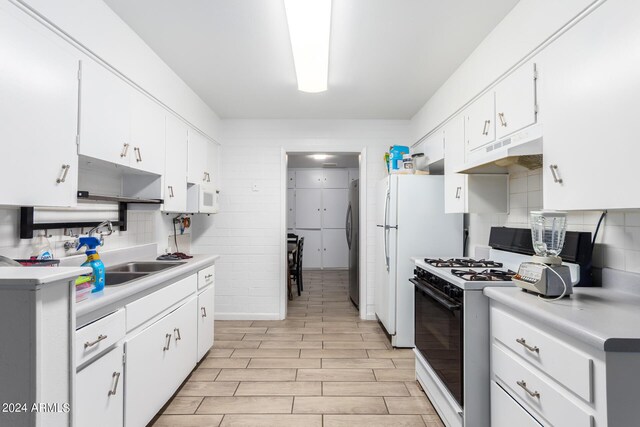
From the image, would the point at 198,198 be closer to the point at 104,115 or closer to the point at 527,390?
the point at 104,115

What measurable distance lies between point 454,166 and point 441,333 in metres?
1.38

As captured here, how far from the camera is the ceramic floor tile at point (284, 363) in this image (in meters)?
2.84

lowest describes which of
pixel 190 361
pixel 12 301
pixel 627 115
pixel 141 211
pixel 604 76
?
pixel 190 361

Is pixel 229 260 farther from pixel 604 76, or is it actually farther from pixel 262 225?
pixel 604 76

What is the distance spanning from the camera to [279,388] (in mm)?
2477

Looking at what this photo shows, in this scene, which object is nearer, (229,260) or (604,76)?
(604,76)

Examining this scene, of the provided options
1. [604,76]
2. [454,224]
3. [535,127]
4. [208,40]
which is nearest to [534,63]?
[535,127]

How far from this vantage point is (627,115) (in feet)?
3.92

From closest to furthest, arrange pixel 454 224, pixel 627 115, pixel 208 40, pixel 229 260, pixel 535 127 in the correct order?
1. pixel 627 115
2. pixel 535 127
3. pixel 208 40
4. pixel 454 224
5. pixel 229 260

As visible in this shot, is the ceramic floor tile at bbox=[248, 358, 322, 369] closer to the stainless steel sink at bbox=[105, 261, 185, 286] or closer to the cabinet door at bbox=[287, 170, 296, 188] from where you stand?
the stainless steel sink at bbox=[105, 261, 185, 286]

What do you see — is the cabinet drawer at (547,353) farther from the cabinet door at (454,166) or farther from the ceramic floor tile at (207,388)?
the ceramic floor tile at (207,388)

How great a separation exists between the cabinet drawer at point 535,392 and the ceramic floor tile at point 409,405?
78 cm

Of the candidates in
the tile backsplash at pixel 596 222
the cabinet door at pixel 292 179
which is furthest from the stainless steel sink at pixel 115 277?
the cabinet door at pixel 292 179

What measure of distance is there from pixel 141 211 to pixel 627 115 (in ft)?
10.2
